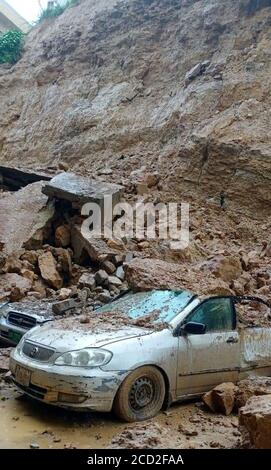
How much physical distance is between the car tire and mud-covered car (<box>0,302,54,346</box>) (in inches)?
84.4

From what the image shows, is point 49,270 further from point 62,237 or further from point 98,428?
point 98,428

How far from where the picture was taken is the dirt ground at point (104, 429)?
5023 mm

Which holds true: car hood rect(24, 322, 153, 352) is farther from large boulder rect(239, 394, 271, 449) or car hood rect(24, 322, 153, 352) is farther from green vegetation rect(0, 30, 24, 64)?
green vegetation rect(0, 30, 24, 64)

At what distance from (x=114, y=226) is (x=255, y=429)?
25.5 ft

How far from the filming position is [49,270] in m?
10.8

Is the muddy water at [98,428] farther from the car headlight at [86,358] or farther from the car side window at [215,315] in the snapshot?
the car side window at [215,315]

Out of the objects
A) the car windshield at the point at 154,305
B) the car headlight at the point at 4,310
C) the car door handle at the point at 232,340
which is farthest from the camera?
the car headlight at the point at 4,310

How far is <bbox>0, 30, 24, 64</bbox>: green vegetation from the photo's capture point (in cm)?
2297

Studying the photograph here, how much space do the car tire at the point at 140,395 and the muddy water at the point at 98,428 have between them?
11cm

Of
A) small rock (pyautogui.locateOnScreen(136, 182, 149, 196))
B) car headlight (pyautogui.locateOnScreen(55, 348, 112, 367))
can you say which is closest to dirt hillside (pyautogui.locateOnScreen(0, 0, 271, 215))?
small rock (pyautogui.locateOnScreen(136, 182, 149, 196))

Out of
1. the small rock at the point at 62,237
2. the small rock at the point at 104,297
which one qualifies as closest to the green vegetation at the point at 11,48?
the small rock at the point at 62,237

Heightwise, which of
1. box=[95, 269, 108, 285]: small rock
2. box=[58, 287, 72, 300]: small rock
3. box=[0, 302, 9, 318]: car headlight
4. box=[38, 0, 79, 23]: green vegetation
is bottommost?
box=[0, 302, 9, 318]: car headlight

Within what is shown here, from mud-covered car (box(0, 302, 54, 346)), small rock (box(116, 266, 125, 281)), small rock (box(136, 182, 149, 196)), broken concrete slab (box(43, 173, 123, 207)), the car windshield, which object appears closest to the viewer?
the car windshield

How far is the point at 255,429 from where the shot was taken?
4336mm
